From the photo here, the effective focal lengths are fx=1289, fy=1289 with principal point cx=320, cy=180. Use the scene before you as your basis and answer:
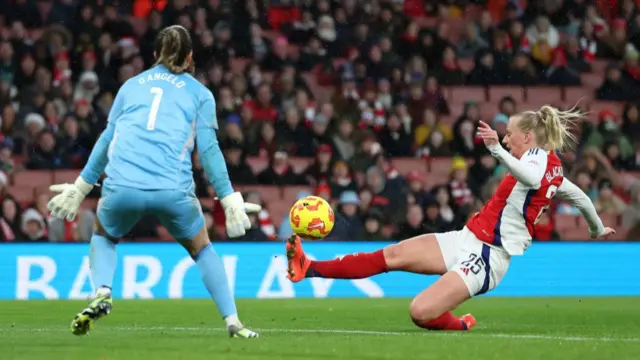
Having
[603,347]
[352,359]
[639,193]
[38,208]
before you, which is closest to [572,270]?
[639,193]

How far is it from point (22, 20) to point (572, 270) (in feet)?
31.1

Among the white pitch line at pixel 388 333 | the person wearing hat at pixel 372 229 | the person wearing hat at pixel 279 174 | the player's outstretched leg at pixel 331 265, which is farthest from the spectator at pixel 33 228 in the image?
the player's outstretched leg at pixel 331 265

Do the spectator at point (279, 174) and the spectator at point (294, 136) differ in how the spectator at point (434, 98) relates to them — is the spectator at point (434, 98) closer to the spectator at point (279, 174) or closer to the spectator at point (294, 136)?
the spectator at point (294, 136)

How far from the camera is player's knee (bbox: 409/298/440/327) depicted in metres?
9.28

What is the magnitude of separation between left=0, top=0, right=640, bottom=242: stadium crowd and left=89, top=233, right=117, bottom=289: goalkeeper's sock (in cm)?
879

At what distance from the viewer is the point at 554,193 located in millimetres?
9750

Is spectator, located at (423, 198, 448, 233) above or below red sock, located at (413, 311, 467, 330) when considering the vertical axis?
below

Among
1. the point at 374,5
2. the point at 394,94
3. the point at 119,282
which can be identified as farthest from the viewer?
the point at 374,5

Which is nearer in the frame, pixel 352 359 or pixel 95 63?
pixel 352 359

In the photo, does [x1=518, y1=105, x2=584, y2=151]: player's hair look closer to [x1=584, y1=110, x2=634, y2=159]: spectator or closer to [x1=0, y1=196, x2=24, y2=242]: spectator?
[x1=0, y1=196, x2=24, y2=242]: spectator

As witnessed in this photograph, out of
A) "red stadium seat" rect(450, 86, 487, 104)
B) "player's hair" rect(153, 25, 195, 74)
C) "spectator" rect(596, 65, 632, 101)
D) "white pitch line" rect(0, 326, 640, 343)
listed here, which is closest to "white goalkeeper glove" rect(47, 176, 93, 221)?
"player's hair" rect(153, 25, 195, 74)

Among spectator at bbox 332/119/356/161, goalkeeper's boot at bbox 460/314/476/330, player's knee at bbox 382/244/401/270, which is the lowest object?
spectator at bbox 332/119/356/161

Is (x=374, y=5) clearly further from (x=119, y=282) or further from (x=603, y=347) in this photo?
(x=603, y=347)

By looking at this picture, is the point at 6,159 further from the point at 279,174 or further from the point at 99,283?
the point at 99,283
